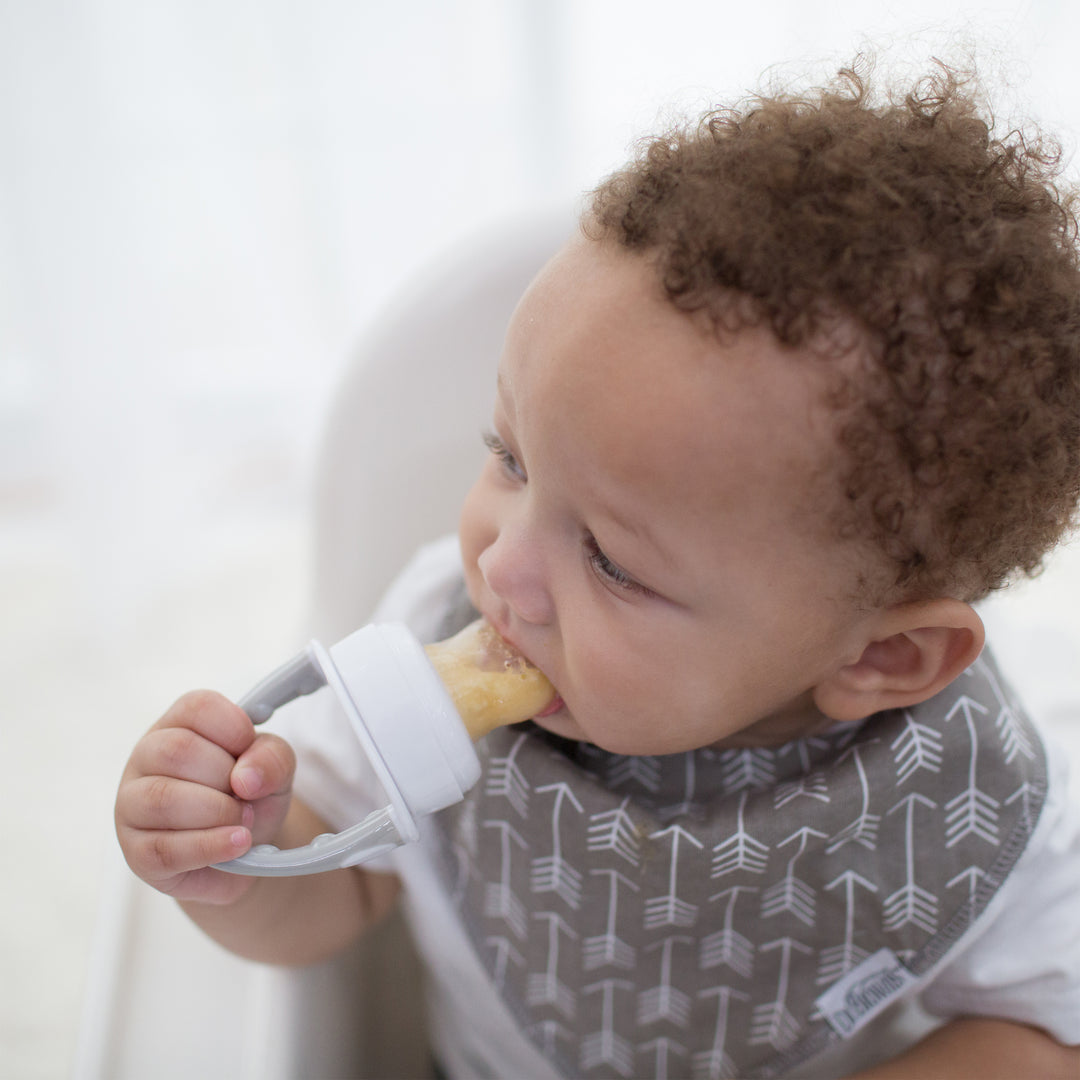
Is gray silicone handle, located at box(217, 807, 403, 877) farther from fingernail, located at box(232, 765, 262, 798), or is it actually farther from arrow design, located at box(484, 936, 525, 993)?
arrow design, located at box(484, 936, 525, 993)

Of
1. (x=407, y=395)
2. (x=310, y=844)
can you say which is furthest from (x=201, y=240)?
(x=310, y=844)

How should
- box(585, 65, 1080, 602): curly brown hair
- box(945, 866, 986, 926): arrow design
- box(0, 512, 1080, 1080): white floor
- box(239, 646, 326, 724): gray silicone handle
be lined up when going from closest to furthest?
box(585, 65, 1080, 602): curly brown hair → box(239, 646, 326, 724): gray silicone handle → box(945, 866, 986, 926): arrow design → box(0, 512, 1080, 1080): white floor

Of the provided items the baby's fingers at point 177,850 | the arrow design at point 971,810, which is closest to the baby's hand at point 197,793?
the baby's fingers at point 177,850

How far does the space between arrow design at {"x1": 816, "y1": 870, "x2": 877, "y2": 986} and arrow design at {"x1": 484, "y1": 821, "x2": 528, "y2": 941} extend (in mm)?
213

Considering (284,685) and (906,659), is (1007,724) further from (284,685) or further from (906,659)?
(284,685)

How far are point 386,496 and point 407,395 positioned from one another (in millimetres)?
95

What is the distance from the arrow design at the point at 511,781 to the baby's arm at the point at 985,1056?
0.29 m

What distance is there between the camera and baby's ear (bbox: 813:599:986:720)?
0.58 meters

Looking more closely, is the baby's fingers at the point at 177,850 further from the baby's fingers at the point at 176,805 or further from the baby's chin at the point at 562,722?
the baby's chin at the point at 562,722

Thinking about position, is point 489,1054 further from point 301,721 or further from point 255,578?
point 255,578

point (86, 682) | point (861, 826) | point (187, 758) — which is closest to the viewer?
point (187, 758)

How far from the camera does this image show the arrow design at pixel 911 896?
686 mm

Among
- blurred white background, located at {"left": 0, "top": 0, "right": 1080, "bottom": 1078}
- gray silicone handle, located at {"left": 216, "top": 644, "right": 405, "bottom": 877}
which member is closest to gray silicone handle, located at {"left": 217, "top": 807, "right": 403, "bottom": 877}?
gray silicone handle, located at {"left": 216, "top": 644, "right": 405, "bottom": 877}

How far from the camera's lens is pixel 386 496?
3.10ft
